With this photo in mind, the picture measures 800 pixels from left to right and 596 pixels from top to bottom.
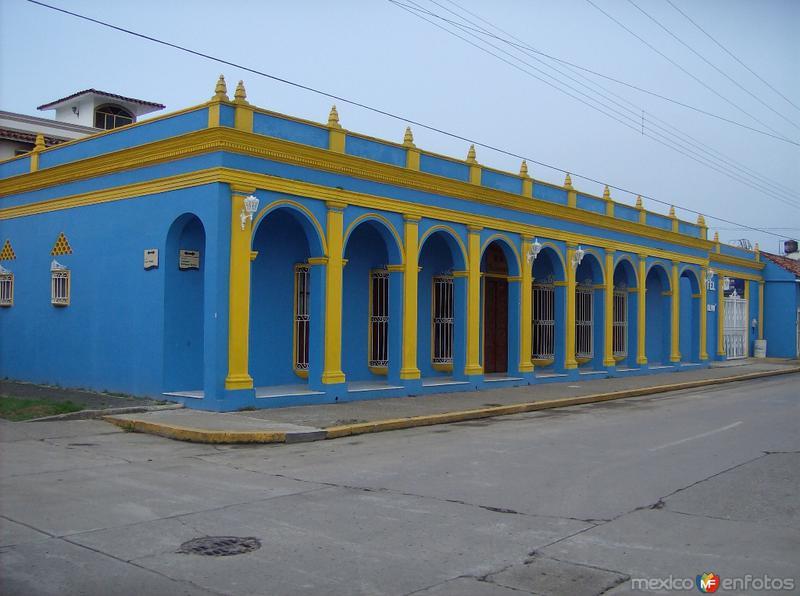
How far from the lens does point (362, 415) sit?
→ 14.1 m

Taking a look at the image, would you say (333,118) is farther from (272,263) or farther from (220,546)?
(220,546)

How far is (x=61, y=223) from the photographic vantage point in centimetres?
1764

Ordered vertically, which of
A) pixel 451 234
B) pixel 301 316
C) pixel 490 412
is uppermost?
pixel 451 234

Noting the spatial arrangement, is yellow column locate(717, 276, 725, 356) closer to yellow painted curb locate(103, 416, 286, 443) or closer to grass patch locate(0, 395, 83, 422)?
yellow painted curb locate(103, 416, 286, 443)

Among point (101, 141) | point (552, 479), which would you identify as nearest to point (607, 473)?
point (552, 479)

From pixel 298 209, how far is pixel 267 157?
1185 millimetres

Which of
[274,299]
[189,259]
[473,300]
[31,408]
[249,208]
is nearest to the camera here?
[31,408]

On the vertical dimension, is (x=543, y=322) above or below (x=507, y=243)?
below

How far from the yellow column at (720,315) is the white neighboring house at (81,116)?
77.5 feet

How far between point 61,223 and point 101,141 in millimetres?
2310

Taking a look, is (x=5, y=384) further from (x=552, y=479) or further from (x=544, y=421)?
(x=552, y=479)

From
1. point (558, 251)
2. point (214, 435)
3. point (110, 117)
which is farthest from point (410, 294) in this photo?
point (110, 117)

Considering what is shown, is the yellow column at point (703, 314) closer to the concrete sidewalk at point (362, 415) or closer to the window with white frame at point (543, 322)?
the concrete sidewalk at point (362, 415)

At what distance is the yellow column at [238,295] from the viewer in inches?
554
